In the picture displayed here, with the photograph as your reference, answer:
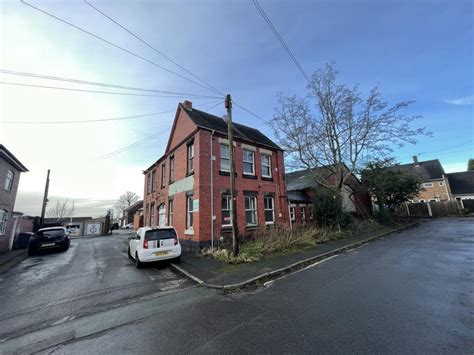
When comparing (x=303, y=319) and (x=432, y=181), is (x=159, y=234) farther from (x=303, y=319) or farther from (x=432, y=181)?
(x=432, y=181)

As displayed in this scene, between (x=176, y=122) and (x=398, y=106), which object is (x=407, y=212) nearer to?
(x=398, y=106)

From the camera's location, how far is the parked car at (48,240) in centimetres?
1397

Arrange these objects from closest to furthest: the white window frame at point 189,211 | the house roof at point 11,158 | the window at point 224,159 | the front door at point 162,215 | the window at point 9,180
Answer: the white window frame at point 189,211 < the house roof at point 11,158 < the window at point 224,159 < the window at point 9,180 < the front door at point 162,215

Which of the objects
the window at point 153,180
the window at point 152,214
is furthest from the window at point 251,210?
the window at point 153,180

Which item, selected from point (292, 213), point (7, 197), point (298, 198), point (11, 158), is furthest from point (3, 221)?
point (298, 198)

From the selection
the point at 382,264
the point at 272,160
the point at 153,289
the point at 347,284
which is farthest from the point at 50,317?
the point at 272,160

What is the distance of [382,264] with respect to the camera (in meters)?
7.81

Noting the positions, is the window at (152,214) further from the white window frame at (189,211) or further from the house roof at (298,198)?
the house roof at (298,198)

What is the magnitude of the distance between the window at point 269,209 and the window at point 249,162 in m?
2.24

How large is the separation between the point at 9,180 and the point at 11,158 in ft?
6.59

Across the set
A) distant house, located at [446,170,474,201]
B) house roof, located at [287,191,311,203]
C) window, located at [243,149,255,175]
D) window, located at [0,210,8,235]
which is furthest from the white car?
distant house, located at [446,170,474,201]

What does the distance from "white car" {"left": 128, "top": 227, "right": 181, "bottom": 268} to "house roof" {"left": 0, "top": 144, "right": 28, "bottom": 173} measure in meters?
12.3

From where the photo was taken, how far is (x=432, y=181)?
39.7 m

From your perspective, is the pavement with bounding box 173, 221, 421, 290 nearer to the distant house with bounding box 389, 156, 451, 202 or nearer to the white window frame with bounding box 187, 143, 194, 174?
the white window frame with bounding box 187, 143, 194, 174
